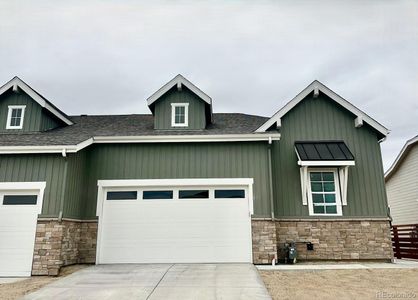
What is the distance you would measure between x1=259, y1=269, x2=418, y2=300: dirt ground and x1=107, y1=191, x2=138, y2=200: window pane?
191 inches

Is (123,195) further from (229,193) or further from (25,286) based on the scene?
(25,286)

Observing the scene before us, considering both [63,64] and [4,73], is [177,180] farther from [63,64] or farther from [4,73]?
[4,73]

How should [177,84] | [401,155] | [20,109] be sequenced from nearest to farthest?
[177,84] → [20,109] → [401,155]

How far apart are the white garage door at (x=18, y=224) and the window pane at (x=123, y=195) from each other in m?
2.13

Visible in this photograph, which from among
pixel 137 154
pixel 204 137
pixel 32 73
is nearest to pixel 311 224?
pixel 204 137

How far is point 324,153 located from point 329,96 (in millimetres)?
2362

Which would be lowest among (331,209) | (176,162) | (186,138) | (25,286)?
(25,286)

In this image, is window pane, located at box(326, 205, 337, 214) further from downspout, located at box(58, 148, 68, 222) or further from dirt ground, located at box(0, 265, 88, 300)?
downspout, located at box(58, 148, 68, 222)

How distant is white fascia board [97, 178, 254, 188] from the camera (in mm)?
9750

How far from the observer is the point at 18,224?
843 cm

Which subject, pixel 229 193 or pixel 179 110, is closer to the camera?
pixel 229 193

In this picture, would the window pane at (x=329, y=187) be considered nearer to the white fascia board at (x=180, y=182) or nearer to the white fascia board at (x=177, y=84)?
the white fascia board at (x=180, y=182)

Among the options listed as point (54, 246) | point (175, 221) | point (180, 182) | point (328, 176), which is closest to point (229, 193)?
point (180, 182)

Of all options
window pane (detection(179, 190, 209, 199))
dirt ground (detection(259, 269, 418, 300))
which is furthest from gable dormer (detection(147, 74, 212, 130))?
dirt ground (detection(259, 269, 418, 300))
